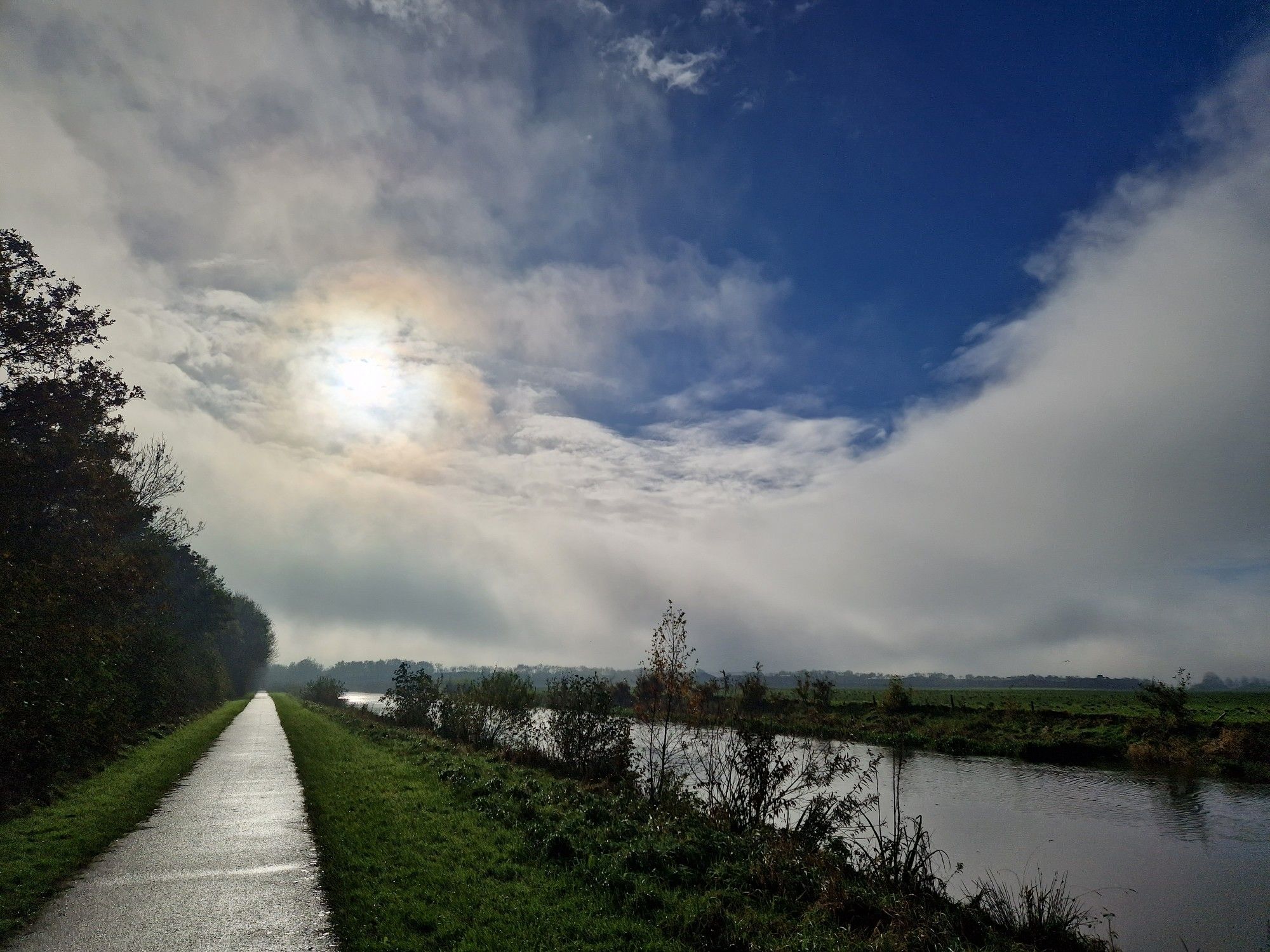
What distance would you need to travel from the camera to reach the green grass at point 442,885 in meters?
7.83

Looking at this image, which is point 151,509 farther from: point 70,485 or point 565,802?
point 565,802

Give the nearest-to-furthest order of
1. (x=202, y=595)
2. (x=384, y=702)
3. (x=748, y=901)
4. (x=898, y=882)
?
(x=748, y=901) → (x=898, y=882) → (x=384, y=702) → (x=202, y=595)

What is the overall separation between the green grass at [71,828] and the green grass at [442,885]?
343cm

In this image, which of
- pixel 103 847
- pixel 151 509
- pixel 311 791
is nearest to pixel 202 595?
pixel 151 509

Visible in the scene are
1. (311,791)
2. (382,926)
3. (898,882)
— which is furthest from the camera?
(311,791)

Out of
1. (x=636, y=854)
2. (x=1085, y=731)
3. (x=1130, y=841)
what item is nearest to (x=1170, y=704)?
(x=1085, y=731)

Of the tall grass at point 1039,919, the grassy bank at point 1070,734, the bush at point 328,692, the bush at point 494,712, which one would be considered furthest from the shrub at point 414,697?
the bush at point 328,692

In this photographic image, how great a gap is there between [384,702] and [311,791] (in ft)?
116

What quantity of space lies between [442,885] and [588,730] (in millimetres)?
14121

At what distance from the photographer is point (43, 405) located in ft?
58.9

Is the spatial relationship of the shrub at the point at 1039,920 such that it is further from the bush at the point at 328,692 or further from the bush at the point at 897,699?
the bush at the point at 328,692

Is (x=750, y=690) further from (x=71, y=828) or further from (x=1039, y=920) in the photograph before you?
(x=71, y=828)

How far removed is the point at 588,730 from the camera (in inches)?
910

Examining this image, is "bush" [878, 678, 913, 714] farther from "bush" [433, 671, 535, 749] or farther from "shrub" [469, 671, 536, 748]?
"bush" [433, 671, 535, 749]
